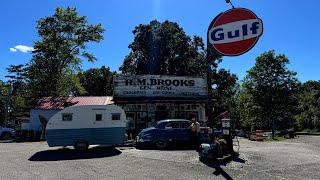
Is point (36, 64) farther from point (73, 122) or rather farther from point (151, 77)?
point (73, 122)

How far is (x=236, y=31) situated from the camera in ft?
41.9

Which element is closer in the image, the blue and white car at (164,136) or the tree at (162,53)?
the blue and white car at (164,136)

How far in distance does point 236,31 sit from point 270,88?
3404cm

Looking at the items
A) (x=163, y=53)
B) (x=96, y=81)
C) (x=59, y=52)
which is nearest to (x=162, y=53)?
(x=163, y=53)

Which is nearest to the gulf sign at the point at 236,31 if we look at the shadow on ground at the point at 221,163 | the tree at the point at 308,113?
the shadow on ground at the point at 221,163

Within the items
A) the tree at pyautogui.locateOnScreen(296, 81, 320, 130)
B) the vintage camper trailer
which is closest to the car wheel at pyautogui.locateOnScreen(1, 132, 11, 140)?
the vintage camper trailer

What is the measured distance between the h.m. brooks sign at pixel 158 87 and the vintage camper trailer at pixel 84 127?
1191cm

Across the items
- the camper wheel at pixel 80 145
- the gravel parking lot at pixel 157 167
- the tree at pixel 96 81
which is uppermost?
the tree at pixel 96 81

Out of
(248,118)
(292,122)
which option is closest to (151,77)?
(248,118)

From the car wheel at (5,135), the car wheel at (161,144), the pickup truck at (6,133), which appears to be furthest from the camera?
the car wheel at (5,135)

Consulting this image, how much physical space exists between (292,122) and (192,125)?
49366 millimetres

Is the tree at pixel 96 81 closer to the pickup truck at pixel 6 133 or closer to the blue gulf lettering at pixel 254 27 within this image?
the pickup truck at pixel 6 133

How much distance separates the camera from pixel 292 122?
6731 cm

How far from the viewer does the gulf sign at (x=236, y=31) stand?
12547 mm
